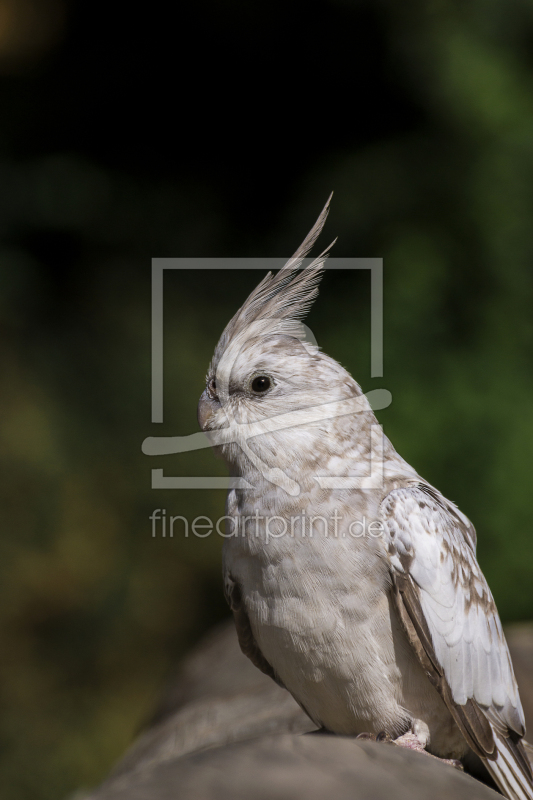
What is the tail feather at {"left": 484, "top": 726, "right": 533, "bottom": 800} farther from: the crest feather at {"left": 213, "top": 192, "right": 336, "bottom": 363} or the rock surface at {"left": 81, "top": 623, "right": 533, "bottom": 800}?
the crest feather at {"left": 213, "top": 192, "right": 336, "bottom": 363}

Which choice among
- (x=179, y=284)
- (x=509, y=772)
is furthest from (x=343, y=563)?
(x=179, y=284)

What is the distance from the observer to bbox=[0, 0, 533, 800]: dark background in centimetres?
382

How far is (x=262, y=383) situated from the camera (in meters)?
1.93

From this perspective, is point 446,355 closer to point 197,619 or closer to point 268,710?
point 268,710

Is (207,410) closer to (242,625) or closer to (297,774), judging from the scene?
(242,625)

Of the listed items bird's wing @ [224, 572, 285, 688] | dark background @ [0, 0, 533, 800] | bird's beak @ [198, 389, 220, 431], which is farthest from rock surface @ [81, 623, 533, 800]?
dark background @ [0, 0, 533, 800]

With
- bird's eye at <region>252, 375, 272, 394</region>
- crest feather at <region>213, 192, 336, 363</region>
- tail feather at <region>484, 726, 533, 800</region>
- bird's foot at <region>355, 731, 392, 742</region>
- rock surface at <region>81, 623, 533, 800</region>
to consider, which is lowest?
tail feather at <region>484, 726, 533, 800</region>

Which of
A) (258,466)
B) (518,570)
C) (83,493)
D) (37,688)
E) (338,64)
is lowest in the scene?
(37,688)

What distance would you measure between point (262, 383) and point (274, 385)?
0.12 feet

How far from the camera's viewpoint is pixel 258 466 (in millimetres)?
1894

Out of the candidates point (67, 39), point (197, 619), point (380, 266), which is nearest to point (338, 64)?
point (380, 266)

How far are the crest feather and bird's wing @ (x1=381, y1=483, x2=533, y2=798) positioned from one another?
2.05ft

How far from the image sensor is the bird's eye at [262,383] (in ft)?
6.32

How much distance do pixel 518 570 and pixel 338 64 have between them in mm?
3217
